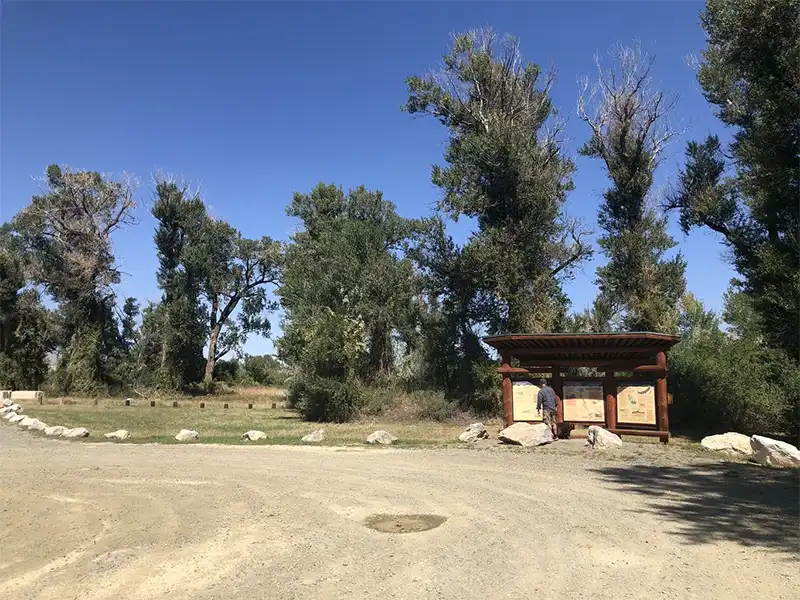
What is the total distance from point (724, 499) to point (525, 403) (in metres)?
9.00

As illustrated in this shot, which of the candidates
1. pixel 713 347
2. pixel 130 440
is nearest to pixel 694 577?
pixel 130 440

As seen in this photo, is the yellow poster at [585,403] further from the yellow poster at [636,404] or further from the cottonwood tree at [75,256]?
the cottonwood tree at [75,256]

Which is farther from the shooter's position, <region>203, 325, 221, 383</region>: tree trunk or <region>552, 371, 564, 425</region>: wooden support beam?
<region>203, 325, 221, 383</region>: tree trunk

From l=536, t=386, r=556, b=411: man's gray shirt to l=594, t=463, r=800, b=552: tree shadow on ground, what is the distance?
4966mm

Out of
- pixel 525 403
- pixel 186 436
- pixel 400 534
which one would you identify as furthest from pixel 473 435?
pixel 400 534

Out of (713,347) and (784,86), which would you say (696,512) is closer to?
(784,86)

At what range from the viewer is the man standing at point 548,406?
17.0 metres

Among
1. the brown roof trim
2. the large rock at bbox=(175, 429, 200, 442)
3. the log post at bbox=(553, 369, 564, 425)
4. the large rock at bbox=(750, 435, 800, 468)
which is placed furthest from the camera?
the large rock at bbox=(175, 429, 200, 442)

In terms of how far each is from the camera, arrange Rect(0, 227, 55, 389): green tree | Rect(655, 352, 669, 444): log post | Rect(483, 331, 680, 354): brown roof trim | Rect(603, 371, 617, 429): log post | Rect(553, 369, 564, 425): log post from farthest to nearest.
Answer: Rect(0, 227, 55, 389): green tree
Rect(553, 369, 564, 425): log post
Rect(603, 371, 617, 429): log post
Rect(483, 331, 680, 354): brown roof trim
Rect(655, 352, 669, 444): log post

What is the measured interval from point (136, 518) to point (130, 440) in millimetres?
10752

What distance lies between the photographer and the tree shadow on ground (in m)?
6.82

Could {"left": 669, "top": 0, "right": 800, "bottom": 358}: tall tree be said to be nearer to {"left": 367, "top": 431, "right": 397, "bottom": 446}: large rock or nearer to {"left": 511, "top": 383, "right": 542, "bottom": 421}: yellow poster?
{"left": 511, "top": 383, "right": 542, "bottom": 421}: yellow poster

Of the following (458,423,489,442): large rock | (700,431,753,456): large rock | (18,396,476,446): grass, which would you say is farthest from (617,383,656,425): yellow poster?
(18,396,476,446): grass

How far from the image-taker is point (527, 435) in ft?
51.8
